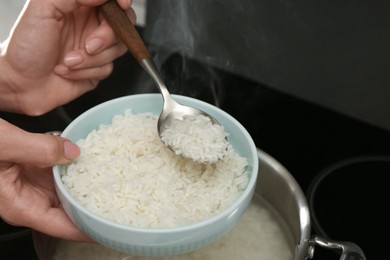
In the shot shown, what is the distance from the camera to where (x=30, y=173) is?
1.13 m

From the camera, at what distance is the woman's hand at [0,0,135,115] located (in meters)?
1.15

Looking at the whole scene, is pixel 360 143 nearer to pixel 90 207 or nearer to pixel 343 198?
pixel 343 198

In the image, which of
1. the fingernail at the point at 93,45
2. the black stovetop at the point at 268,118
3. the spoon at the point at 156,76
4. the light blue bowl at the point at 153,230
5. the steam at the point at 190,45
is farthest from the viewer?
the steam at the point at 190,45

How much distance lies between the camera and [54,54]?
1.23 meters

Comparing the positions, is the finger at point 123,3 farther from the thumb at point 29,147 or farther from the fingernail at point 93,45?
the thumb at point 29,147

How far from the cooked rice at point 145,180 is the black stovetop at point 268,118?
45 centimetres

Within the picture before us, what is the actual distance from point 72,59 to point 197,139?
0.46m

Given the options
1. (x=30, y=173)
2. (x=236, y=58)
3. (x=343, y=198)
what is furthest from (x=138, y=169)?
(x=236, y=58)

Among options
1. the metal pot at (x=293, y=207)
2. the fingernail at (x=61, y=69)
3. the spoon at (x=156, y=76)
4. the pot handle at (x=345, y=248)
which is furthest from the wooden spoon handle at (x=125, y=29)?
the pot handle at (x=345, y=248)

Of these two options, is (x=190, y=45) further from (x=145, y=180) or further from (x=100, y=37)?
(x=145, y=180)

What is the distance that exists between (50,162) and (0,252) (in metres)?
0.39

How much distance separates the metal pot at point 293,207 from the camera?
927 millimetres

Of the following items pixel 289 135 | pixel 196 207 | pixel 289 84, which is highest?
pixel 196 207

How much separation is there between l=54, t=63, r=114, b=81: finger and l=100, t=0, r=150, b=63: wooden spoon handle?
222 mm
